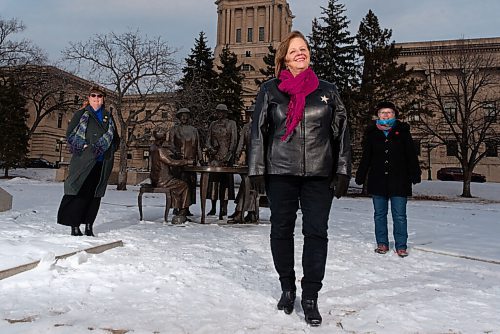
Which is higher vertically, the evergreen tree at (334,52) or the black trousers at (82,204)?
the evergreen tree at (334,52)

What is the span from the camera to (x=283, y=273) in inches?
131

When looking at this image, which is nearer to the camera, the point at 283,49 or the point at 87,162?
the point at 283,49

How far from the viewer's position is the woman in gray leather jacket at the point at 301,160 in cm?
321

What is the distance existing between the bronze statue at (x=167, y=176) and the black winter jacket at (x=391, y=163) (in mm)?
3539

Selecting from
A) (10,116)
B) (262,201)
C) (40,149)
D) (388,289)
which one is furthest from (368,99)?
(40,149)

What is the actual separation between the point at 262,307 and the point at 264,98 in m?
1.67

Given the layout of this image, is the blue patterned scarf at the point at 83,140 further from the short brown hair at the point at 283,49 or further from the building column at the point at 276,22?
the building column at the point at 276,22

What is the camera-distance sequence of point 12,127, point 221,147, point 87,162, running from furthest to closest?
point 12,127, point 221,147, point 87,162

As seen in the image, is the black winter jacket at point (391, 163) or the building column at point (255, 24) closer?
the black winter jacket at point (391, 163)

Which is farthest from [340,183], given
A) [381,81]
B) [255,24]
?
[255,24]

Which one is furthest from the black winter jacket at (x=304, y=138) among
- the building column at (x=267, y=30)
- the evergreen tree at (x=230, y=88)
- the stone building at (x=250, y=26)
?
the building column at (x=267, y=30)

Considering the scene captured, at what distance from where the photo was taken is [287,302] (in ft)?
10.7

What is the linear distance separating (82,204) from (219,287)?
2.83m

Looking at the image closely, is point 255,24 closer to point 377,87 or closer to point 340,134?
point 377,87
